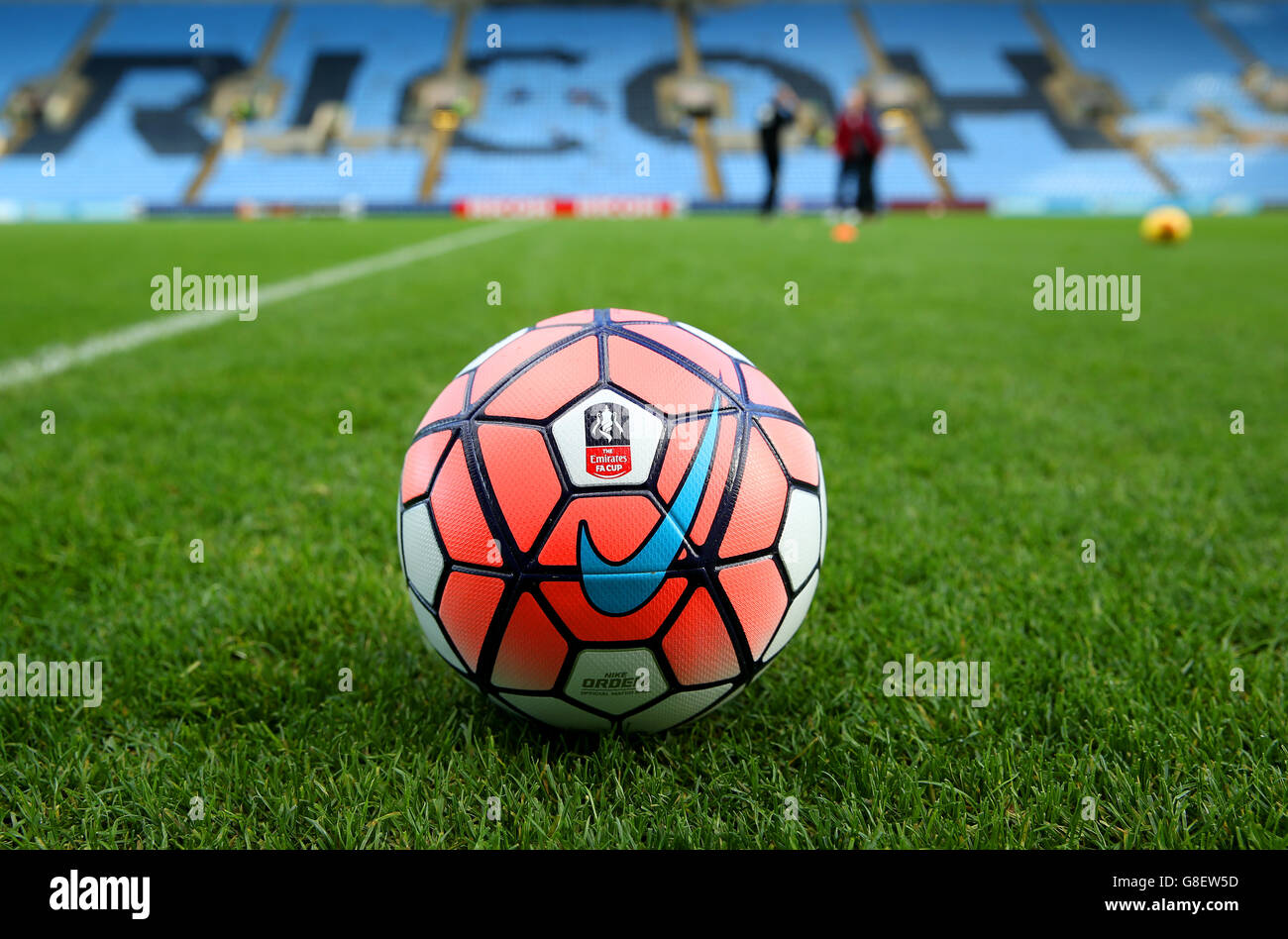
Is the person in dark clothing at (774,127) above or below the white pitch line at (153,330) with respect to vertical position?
above

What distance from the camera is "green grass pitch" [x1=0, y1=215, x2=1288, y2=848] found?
132 cm

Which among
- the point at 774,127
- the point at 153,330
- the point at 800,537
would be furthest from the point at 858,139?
the point at 800,537

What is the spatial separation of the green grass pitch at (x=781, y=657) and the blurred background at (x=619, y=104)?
24.4 m

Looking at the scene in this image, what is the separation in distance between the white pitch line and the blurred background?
18.7 m

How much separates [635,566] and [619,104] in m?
34.3

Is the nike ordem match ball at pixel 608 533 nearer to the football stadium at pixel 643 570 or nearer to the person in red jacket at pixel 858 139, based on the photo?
the football stadium at pixel 643 570

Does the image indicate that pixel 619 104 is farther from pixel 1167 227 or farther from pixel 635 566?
pixel 635 566

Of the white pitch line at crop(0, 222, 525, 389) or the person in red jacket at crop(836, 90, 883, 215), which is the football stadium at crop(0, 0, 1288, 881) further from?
the person in red jacket at crop(836, 90, 883, 215)

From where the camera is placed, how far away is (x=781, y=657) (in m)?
1.75

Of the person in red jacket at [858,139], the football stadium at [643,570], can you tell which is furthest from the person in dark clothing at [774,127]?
the football stadium at [643,570]

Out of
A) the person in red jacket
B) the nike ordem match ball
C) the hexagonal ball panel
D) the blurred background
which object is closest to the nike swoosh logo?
the nike ordem match ball

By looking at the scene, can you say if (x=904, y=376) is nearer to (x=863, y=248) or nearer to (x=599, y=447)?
(x=599, y=447)

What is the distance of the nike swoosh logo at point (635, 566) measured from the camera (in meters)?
1.33
